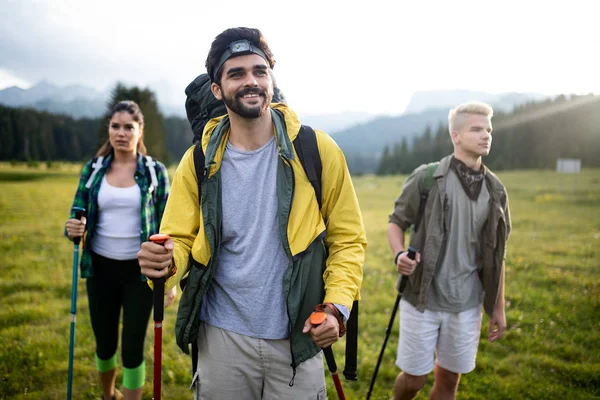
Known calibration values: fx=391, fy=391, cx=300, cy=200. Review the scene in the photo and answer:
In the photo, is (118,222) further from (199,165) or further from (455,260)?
(455,260)

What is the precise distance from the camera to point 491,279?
416 centimetres

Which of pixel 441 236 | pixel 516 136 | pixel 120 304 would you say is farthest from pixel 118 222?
pixel 516 136

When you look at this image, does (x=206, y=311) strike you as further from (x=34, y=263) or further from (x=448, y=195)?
(x=34, y=263)

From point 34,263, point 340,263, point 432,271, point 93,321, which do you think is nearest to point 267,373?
point 340,263

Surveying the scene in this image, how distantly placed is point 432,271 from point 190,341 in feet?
8.32

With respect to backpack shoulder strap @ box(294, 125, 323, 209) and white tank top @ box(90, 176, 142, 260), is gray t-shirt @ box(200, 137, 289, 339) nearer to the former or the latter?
backpack shoulder strap @ box(294, 125, 323, 209)

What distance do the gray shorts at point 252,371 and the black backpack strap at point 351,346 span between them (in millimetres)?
214

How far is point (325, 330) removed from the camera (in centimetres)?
234

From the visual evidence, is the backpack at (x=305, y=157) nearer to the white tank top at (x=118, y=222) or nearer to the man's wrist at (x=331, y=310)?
the man's wrist at (x=331, y=310)

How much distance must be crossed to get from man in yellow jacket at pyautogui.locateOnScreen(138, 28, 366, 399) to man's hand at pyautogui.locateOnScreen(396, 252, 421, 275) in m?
1.37

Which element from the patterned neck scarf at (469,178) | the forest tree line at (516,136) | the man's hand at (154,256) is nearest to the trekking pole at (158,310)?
the man's hand at (154,256)

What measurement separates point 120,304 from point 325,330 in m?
3.16

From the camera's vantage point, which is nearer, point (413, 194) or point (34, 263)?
point (413, 194)

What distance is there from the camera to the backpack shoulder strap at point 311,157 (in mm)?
2662
